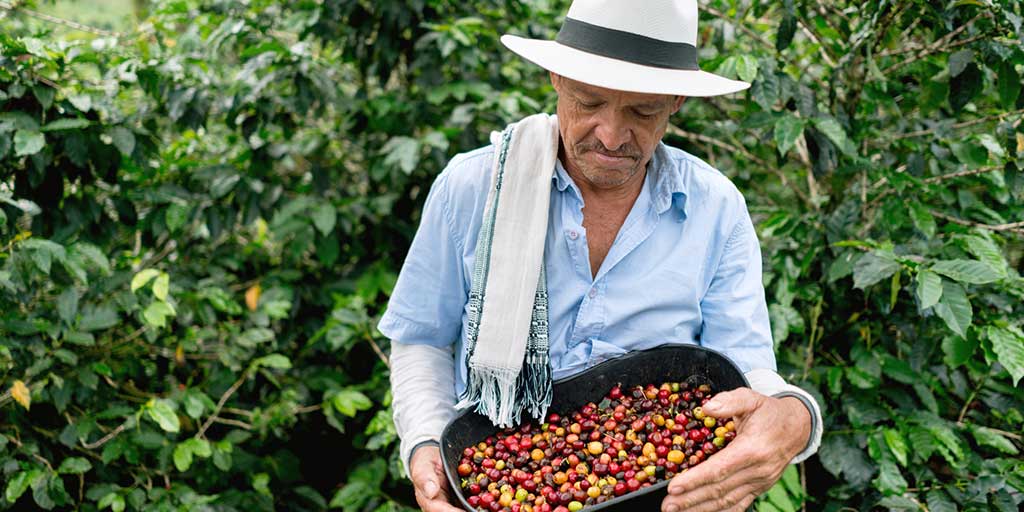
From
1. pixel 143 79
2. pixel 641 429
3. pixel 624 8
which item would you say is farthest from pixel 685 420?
pixel 143 79

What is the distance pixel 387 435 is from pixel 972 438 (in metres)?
1.80

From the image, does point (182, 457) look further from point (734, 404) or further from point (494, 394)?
point (734, 404)

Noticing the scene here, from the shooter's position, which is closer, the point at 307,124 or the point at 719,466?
the point at 719,466

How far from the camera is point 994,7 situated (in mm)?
1935

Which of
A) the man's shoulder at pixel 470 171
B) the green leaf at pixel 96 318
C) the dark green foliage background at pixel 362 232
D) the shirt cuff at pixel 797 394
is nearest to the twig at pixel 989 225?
the dark green foliage background at pixel 362 232

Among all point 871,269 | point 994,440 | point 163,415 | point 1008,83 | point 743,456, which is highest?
point 1008,83

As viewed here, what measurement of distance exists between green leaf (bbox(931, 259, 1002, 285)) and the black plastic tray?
0.71m

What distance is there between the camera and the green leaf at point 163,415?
226 cm

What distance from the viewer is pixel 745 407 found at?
143 cm

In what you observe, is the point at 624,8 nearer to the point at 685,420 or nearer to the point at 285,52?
the point at 685,420

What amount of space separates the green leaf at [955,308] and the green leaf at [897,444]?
0.38 metres

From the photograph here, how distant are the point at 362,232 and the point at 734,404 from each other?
205 cm

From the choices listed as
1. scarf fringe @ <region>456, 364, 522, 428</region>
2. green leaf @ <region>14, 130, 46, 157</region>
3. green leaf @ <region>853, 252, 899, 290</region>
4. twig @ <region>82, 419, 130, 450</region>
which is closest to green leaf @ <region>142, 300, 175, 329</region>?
twig @ <region>82, 419, 130, 450</region>

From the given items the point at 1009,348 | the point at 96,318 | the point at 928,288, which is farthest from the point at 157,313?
the point at 1009,348
